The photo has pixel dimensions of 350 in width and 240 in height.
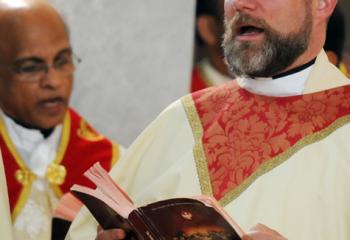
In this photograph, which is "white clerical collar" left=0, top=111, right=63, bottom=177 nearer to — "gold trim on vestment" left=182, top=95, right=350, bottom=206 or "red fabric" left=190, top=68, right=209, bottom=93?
"gold trim on vestment" left=182, top=95, right=350, bottom=206

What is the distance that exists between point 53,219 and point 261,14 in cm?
124

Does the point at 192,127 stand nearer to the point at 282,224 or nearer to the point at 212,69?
the point at 282,224

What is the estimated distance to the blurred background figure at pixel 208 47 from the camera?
20.2 feet

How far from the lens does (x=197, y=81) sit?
6.14 m

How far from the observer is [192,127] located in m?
3.80

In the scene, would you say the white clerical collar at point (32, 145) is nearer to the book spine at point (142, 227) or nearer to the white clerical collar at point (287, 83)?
the white clerical collar at point (287, 83)

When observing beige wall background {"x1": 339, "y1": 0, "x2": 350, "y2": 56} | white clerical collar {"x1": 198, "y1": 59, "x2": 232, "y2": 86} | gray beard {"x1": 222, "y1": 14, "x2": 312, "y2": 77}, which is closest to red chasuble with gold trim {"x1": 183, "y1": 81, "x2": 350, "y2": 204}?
gray beard {"x1": 222, "y1": 14, "x2": 312, "y2": 77}

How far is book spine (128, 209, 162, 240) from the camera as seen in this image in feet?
10.5

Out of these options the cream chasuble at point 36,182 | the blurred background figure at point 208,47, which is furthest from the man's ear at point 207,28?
the cream chasuble at point 36,182

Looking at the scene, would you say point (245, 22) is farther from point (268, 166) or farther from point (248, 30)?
point (268, 166)

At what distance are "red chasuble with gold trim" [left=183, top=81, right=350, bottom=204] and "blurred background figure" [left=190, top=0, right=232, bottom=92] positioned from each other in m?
2.38

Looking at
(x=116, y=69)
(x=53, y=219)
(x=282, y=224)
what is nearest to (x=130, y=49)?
(x=116, y=69)

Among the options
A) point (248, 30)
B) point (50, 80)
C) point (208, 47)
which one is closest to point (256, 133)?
point (248, 30)

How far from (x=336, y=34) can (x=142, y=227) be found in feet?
8.96
